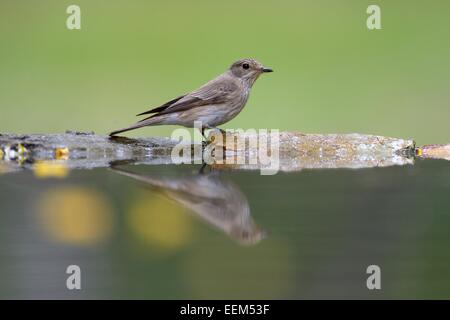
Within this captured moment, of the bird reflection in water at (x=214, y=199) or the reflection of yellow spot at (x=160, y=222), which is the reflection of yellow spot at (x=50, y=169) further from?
the reflection of yellow spot at (x=160, y=222)

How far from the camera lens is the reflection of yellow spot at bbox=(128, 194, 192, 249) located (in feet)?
14.2

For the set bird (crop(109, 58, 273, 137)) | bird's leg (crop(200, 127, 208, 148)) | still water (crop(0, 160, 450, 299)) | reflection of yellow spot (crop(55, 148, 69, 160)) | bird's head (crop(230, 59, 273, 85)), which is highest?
bird's head (crop(230, 59, 273, 85))

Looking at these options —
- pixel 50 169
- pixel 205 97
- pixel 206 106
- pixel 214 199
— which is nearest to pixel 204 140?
pixel 206 106

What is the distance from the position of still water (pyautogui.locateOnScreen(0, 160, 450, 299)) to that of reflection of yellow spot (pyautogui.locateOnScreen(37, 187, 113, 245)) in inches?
0.4

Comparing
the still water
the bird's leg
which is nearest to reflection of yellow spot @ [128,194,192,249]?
the still water

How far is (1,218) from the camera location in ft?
15.9

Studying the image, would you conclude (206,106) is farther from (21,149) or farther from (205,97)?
(21,149)

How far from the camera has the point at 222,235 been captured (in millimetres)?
4461

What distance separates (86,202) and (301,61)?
39.6 feet

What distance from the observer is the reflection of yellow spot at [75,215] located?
14.5 feet

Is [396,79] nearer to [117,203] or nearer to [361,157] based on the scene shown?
[361,157]

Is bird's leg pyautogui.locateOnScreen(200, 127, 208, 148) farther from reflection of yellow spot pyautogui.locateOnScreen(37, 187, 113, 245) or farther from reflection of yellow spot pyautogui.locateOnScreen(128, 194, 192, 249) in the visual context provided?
reflection of yellow spot pyautogui.locateOnScreen(128, 194, 192, 249)

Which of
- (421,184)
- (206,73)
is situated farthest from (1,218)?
(206,73)

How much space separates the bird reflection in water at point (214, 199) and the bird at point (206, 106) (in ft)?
6.05
